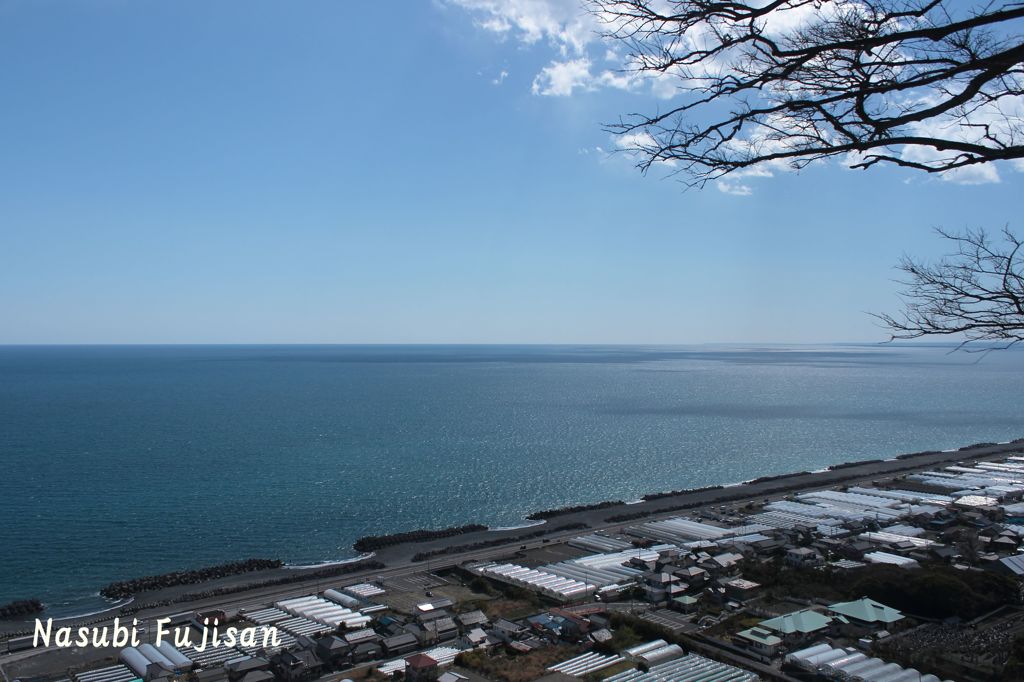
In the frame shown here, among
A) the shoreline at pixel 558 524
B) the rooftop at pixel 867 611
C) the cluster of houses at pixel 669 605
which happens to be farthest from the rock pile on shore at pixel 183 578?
the rooftop at pixel 867 611

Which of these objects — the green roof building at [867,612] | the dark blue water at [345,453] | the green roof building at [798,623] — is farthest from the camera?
the dark blue water at [345,453]

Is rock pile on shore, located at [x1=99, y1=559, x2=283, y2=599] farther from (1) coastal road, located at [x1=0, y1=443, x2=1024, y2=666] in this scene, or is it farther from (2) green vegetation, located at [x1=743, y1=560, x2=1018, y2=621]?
(2) green vegetation, located at [x1=743, y1=560, x2=1018, y2=621]

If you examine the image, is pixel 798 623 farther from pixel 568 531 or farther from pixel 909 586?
pixel 568 531

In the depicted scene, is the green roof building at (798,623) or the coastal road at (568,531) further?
the coastal road at (568,531)

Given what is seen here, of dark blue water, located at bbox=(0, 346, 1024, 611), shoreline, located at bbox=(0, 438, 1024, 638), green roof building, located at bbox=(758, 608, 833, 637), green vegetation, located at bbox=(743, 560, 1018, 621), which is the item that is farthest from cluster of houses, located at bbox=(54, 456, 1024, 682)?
dark blue water, located at bbox=(0, 346, 1024, 611)

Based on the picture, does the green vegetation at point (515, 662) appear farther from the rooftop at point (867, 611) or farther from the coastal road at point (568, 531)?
the coastal road at point (568, 531)

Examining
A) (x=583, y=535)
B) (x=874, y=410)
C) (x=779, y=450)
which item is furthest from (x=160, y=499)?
(x=874, y=410)

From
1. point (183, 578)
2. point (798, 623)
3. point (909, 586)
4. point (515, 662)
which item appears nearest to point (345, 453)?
point (183, 578)
